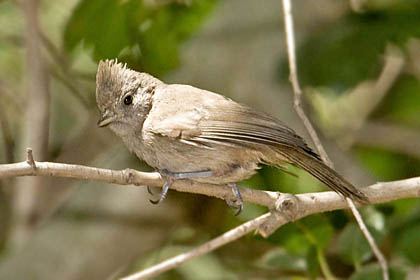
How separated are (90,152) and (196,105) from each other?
4.99ft

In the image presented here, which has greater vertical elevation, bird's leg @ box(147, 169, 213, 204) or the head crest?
the head crest

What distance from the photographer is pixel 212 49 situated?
5.34 meters

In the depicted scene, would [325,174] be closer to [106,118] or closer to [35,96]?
[106,118]

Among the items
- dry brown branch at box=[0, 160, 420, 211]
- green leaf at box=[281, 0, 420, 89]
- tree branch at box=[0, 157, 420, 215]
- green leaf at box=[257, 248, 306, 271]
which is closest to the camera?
dry brown branch at box=[0, 160, 420, 211]

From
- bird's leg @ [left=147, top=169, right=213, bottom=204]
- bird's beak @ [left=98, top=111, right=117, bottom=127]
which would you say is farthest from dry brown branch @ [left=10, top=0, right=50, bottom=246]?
bird's leg @ [left=147, top=169, right=213, bottom=204]

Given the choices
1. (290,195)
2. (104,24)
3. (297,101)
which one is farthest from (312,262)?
(104,24)

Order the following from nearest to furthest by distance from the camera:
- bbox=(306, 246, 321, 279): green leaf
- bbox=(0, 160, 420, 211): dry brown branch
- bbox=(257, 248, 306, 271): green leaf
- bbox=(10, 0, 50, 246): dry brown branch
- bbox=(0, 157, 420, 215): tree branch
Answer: bbox=(0, 160, 420, 211): dry brown branch
bbox=(0, 157, 420, 215): tree branch
bbox=(306, 246, 321, 279): green leaf
bbox=(257, 248, 306, 271): green leaf
bbox=(10, 0, 50, 246): dry brown branch

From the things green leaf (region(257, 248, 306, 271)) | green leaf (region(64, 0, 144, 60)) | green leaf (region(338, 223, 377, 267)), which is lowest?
green leaf (region(257, 248, 306, 271))

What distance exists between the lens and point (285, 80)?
506 centimetres

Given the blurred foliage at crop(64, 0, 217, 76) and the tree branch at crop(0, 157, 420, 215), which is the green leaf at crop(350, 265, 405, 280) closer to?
the tree branch at crop(0, 157, 420, 215)

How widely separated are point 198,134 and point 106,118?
0.49m

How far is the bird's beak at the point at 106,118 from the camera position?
147 inches

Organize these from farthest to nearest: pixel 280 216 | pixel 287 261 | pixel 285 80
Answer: pixel 285 80 → pixel 287 261 → pixel 280 216

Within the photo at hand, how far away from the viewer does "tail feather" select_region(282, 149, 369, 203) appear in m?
3.18
